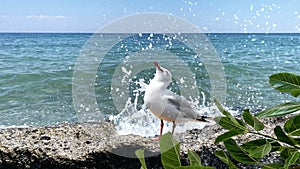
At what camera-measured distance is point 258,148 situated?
1.25 ft

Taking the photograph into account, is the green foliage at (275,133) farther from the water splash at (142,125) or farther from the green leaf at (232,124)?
the water splash at (142,125)

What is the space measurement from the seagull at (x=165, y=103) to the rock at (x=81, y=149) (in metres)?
0.20

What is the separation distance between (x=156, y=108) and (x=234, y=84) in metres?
7.43

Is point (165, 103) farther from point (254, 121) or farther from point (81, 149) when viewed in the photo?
point (254, 121)

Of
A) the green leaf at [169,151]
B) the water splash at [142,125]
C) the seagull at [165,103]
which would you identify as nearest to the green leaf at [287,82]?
the green leaf at [169,151]

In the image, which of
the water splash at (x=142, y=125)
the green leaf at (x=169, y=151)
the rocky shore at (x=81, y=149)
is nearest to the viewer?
the green leaf at (x=169, y=151)

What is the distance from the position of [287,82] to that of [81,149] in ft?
7.99

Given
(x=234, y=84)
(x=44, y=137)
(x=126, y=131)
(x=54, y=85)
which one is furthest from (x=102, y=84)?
(x=44, y=137)

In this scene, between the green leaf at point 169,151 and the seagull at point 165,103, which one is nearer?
the green leaf at point 169,151

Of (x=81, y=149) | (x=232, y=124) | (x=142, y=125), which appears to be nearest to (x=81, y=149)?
(x=81, y=149)

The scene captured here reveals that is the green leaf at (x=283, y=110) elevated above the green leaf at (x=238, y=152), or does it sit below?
above

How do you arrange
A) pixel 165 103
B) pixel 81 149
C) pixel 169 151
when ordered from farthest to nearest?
pixel 165 103, pixel 81 149, pixel 169 151

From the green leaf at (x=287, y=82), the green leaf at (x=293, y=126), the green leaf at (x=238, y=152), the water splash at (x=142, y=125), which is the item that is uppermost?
the green leaf at (x=287, y=82)

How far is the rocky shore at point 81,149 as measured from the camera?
258 cm
